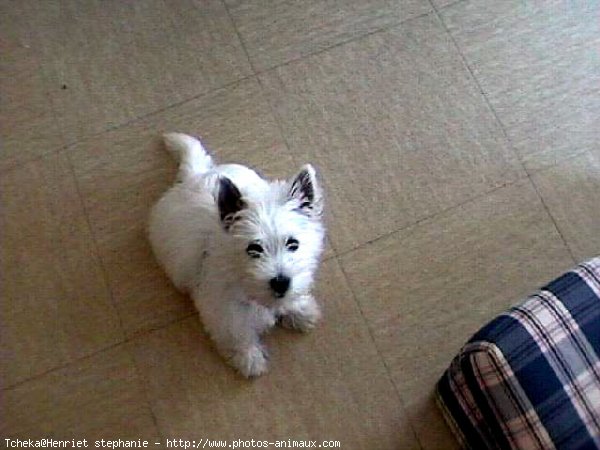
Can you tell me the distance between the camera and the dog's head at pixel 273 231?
1.45 m

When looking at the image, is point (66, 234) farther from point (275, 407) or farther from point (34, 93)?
point (275, 407)

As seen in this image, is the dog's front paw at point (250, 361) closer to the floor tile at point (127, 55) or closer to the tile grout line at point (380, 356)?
the tile grout line at point (380, 356)

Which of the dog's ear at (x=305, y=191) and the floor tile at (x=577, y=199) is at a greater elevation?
the dog's ear at (x=305, y=191)

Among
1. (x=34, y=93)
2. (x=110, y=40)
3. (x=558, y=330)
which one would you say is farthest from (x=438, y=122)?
(x=34, y=93)

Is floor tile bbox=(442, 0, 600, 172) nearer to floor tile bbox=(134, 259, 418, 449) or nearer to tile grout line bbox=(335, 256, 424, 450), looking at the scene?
tile grout line bbox=(335, 256, 424, 450)

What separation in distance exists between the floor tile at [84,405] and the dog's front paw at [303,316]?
41cm

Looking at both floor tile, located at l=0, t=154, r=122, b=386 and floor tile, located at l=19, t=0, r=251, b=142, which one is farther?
floor tile, located at l=19, t=0, r=251, b=142

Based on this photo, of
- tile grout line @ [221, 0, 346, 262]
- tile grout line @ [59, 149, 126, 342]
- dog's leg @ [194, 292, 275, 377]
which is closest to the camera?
dog's leg @ [194, 292, 275, 377]

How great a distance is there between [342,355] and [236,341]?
28cm

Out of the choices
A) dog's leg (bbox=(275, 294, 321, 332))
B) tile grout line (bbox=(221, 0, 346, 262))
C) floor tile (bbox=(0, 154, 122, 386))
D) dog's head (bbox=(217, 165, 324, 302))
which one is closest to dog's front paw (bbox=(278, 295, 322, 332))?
dog's leg (bbox=(275, 294, 321, 332))

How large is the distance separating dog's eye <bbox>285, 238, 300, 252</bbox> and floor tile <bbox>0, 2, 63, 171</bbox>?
38.3 inches

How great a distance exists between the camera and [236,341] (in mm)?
1792

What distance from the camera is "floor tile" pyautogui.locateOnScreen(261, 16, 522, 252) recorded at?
203cm

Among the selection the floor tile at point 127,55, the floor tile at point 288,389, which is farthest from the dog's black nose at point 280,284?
the floor tile at point 127,55
